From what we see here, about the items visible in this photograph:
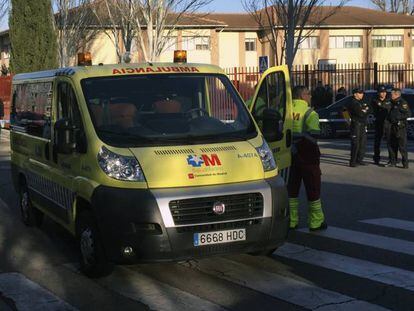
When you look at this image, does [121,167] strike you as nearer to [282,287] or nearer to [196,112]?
[196,112]

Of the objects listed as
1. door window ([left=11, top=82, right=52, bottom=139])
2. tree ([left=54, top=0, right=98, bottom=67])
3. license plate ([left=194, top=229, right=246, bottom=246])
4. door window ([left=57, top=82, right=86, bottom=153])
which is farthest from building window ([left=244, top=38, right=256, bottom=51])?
license plate ([left=194, top=229, right=246, bottom=246])

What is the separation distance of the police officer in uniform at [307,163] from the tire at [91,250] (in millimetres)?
2835

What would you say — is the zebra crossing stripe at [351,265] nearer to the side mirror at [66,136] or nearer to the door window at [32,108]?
Answer: the side mirror at [66,136]

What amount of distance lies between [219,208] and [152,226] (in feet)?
1.97

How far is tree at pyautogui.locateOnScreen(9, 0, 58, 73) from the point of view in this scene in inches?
1280

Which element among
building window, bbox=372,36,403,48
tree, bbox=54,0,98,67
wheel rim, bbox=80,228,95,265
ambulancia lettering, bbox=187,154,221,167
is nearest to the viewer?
ambulancia lettering, bbox=187,154,221,167

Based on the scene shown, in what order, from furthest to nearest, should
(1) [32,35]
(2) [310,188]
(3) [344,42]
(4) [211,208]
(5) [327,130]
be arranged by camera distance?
(3) [344,42] → (1) [32,35] → (5) [327,130] → (2) [310,188] → (4) [211,208]

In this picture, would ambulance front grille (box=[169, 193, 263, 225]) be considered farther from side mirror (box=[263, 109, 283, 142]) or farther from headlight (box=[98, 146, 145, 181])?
side mirror (box=[263, 109, 283, 142])

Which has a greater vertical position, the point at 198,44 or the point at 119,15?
the point at 119,15

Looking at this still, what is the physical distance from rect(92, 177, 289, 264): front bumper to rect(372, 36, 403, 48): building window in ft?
163

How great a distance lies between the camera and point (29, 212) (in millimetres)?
8367

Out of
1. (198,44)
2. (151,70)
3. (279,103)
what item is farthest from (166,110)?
(198,44)

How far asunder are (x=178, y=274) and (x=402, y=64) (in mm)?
49681

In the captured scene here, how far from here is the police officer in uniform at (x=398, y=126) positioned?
13414 mm
